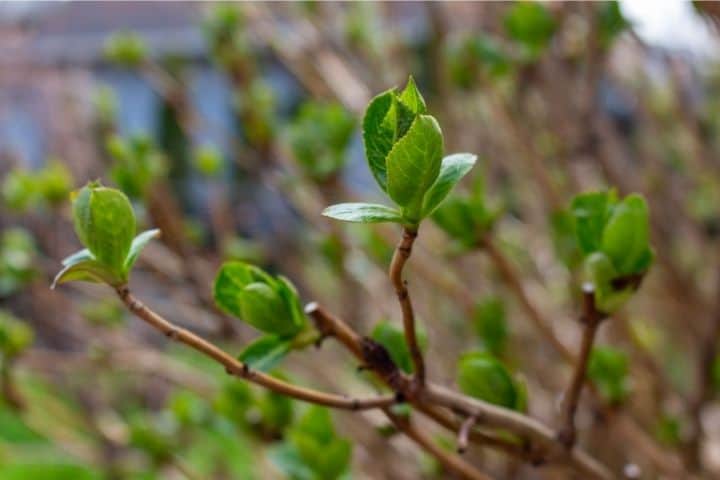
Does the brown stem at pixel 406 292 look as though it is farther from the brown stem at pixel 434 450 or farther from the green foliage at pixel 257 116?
the green foliage at pixel 257 116

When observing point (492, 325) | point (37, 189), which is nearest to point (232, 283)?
point (492, 325)

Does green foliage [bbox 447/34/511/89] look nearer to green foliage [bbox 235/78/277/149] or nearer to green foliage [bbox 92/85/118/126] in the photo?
green foliage [bbox 235/78/277/149]

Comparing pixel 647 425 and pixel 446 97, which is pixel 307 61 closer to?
pixel 446 97

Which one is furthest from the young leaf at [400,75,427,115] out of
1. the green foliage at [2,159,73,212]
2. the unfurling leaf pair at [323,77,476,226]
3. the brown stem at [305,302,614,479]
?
the green foliage at [2,159,73,212]

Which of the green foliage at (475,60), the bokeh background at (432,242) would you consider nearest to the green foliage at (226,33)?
the bokeh background at (432,242)

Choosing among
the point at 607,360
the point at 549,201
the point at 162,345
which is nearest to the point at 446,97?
the point at 549,201
